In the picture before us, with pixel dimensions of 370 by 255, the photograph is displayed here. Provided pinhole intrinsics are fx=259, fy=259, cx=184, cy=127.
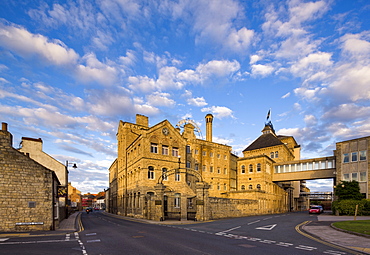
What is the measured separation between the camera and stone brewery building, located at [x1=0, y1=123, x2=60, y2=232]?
19391 millimetres

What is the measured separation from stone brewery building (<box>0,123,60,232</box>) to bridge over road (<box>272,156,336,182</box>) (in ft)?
135

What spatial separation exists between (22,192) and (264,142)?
57126 millimetres

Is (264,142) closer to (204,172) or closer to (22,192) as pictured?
(204,172)

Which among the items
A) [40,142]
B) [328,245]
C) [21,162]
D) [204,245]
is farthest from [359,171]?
[40,142]

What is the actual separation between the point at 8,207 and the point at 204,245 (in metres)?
15.5

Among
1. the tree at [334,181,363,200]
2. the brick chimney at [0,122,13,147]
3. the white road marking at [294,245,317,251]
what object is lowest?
the tree at [334,181,363,200]

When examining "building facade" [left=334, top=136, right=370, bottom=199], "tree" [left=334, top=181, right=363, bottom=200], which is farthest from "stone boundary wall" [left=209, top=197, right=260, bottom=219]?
"building facade" [left=334, top=136, right=370, bottom=199]

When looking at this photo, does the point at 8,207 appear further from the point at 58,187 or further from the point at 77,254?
the point at 77,254

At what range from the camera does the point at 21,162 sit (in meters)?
20.3

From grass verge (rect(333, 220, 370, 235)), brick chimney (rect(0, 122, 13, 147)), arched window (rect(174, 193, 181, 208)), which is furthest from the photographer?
arched window (rect(174, 193, 181, 208))

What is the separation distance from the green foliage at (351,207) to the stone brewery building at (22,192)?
3411 centimetres

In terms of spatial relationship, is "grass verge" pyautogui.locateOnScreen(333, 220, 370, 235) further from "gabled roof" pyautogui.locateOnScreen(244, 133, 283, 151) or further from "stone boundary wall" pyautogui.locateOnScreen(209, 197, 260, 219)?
"gabled roof" pyautogui.locateOnScreen(244, 133, 283, 151)

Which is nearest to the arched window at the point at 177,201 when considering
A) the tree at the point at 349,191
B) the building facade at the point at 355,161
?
the tree at the point at 349,191

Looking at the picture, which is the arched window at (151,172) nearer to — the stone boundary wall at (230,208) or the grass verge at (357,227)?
the stone boundary wall at (230,208)
